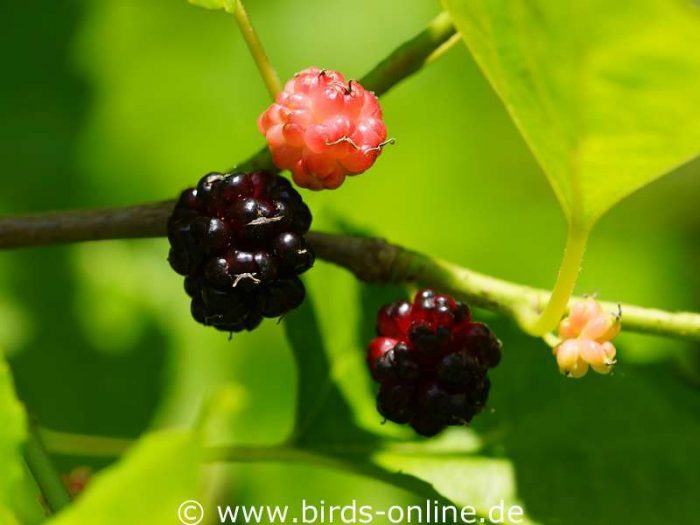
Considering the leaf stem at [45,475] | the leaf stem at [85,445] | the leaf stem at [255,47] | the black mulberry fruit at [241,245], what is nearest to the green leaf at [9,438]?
the leaf stem at [45,475]

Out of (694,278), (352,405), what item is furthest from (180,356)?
(694,278)

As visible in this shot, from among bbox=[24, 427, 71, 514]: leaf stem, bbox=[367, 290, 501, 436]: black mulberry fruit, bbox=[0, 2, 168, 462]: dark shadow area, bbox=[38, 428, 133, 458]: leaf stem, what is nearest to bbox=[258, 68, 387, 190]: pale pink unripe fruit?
bbox=[367, 290, 501, 436]: black mulberry fruit

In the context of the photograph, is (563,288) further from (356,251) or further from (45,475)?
(45,475)

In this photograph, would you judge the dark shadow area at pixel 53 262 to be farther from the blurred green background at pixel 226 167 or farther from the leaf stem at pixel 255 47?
the leaf stem at pixel 255 47

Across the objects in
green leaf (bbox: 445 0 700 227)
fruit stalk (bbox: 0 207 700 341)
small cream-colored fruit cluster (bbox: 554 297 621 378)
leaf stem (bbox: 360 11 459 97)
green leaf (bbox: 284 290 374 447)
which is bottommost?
green leaf (bbox: 284 290 374 447)

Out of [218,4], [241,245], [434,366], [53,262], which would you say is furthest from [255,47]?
[53,262]

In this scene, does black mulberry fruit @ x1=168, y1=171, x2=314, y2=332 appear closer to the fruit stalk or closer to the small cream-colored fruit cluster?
the fruit stalk

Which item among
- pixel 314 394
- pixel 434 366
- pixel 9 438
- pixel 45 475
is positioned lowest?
pixel 314 394
